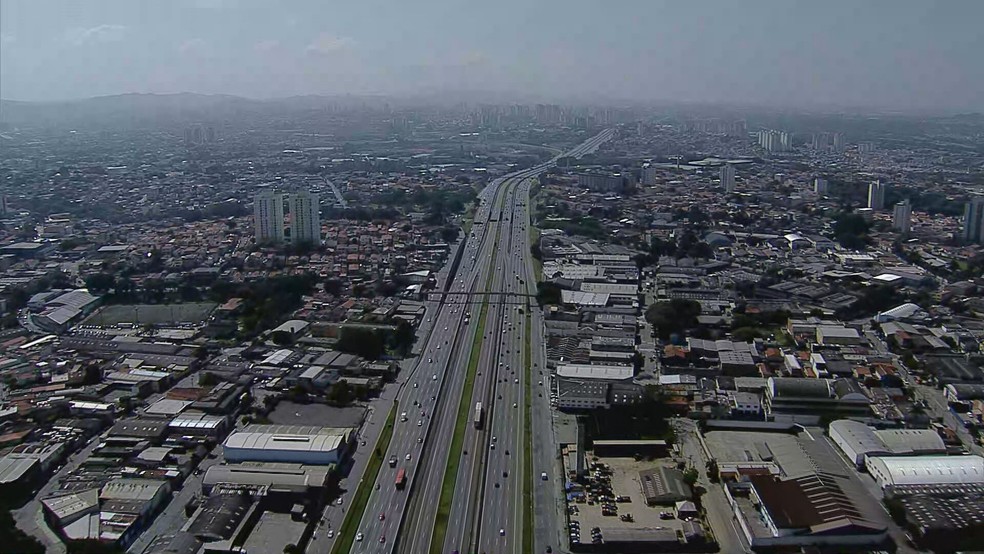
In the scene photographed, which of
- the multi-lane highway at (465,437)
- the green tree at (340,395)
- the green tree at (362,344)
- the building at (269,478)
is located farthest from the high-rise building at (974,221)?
the building at (269,478)

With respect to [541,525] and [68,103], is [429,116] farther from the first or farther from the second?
[541,525]

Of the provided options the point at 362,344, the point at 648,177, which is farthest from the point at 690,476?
the point at 648,177

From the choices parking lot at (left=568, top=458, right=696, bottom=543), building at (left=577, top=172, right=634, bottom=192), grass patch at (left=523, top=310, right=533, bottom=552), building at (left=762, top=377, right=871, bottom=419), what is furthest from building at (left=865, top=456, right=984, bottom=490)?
building at (left=577, top=172, right=634, bottom=192)

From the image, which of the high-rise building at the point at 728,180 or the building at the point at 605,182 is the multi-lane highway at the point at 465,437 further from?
the high-rise building at the point at 728,180

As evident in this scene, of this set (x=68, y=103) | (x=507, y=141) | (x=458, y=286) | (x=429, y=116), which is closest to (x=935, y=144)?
(x=507, y=141)

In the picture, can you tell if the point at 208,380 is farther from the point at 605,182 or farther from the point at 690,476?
the point at 605,182

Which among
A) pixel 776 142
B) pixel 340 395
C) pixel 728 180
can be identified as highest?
pixel 776 142
